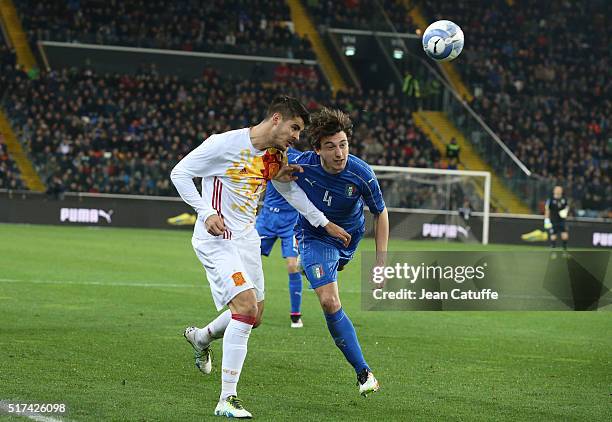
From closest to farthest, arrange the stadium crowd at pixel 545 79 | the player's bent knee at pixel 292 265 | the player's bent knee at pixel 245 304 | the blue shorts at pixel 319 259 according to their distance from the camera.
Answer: the player's bent knee at pixel 245 304
the blue shorts at pixel 319 259
the player's bent knee at pixel 292 265
the stadium crowd at pixel 545 79

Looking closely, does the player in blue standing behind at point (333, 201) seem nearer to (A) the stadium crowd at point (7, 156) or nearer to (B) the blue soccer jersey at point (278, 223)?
(B) the blue soccer jersey at point (278, 223)

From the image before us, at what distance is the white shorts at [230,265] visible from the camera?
7.16m

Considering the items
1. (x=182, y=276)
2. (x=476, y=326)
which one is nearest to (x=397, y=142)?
(x=182, y=276)

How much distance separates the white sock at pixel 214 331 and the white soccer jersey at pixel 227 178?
2.79 ft

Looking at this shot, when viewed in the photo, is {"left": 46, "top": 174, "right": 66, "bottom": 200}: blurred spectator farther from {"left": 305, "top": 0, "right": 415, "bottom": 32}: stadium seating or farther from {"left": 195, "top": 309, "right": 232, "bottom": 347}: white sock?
{"left": 195, "top": 309, "right": 232, "bottom": 347}: white sock

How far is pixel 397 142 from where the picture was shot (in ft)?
132

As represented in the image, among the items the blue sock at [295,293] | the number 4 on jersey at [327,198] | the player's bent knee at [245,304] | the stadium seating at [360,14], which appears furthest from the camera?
the stadium seating at [360,14]

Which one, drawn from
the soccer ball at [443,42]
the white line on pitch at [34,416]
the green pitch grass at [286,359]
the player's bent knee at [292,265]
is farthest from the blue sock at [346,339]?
the soccer ball at [443,42]

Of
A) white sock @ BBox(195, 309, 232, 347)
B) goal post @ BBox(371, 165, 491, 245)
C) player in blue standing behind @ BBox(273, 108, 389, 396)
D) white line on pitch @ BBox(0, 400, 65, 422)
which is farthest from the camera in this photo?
goal post @ BBox(371, 165, 491, 245)

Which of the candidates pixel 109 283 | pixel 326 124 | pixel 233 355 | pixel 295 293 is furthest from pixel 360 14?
pixel 233 355

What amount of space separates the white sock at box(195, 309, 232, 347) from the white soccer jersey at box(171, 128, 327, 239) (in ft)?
2.79

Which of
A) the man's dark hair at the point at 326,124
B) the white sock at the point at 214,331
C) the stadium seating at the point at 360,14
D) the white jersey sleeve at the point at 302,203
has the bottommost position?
the white sock at the point at 214,331

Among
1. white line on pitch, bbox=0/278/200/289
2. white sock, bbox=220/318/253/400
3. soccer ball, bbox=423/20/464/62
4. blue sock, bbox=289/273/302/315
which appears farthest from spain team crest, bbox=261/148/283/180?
white line on pitch, bbox=0/278/200/289

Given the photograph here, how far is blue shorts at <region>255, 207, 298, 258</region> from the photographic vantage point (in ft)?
40.9
